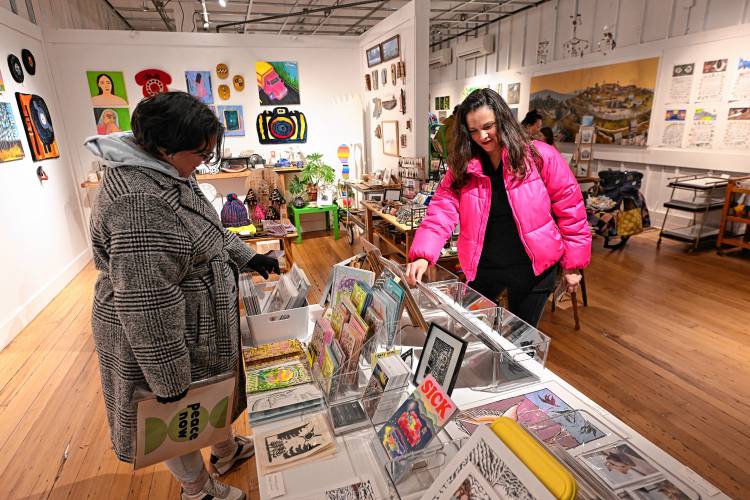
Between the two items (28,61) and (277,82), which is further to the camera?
(277,82)

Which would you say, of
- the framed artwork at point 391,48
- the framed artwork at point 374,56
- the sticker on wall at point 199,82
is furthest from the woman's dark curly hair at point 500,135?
the sticker on wall at point 199,82

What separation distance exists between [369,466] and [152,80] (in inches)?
241

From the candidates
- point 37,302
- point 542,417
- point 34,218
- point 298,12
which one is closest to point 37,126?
point 34,218

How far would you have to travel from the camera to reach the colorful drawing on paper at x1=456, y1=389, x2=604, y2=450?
1064 millimetres

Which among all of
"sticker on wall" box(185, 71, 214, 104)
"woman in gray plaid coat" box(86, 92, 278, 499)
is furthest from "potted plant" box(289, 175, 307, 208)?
"woman in gray plaid coat" box(86, 92, 278, 499)

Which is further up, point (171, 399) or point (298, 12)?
point (298, 12)

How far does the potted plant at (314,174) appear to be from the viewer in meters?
6.11

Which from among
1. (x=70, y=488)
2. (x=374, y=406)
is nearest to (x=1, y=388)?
(x=70, y=488)

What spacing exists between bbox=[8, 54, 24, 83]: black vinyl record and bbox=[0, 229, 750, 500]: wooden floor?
84.7 inches

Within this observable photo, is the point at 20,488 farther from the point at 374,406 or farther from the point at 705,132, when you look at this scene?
the point at 705,132

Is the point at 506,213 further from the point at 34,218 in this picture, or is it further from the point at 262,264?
the point at 34,218

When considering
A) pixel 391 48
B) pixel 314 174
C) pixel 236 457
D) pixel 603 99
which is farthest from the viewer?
pixel 603 99

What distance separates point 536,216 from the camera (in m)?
1.75

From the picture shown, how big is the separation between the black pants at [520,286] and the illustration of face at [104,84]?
5.75m
